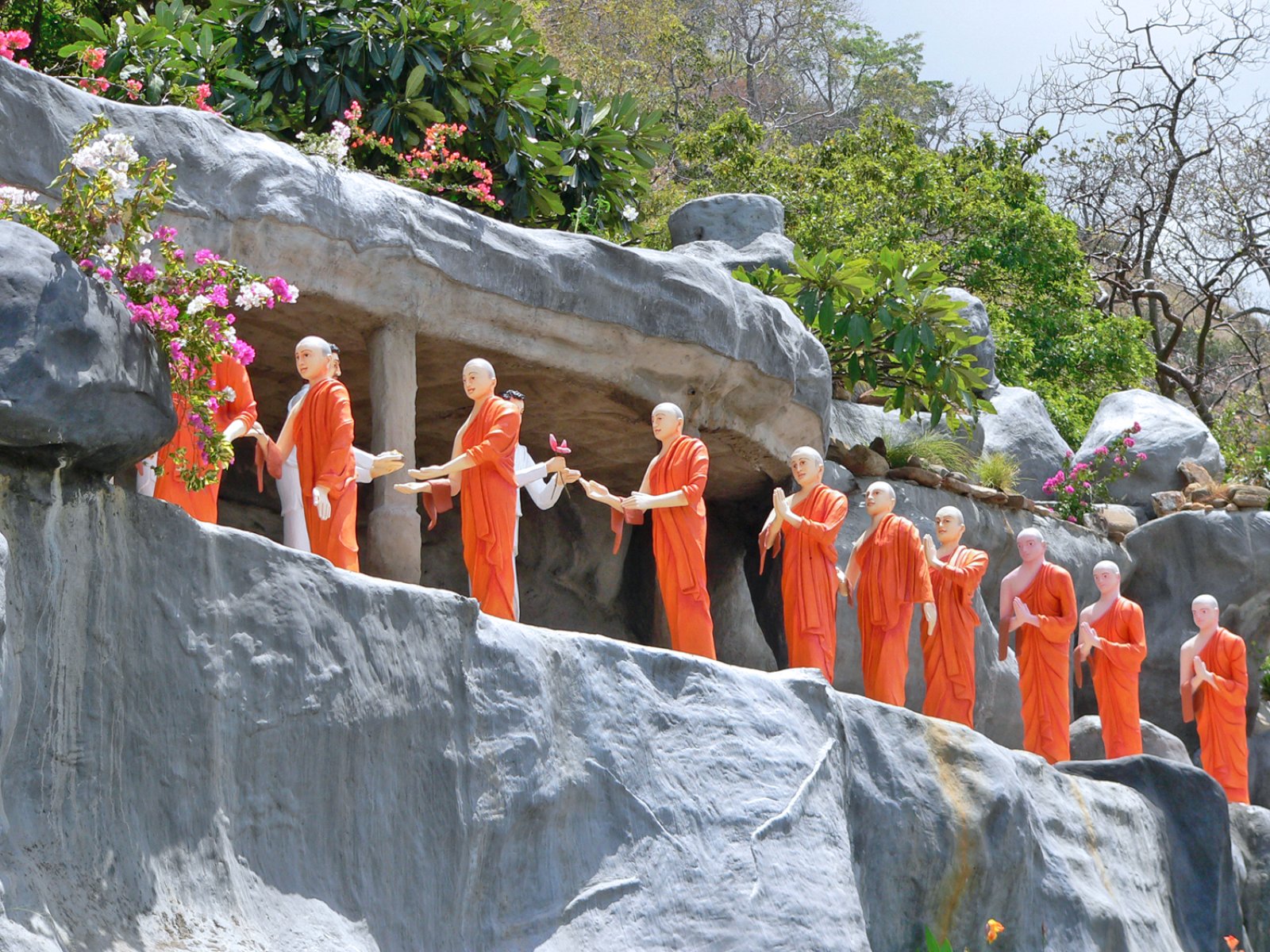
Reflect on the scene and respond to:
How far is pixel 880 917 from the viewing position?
8.52 meters

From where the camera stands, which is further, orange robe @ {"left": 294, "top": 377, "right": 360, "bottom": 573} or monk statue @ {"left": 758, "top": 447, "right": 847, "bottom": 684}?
monk statue @ {"left": 758, "top": 447, "right": 847, "bottom": 684}

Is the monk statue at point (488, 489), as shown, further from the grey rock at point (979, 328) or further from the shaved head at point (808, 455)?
the grey rock at point (979, 328)

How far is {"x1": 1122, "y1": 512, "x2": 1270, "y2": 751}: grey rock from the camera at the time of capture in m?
15.8

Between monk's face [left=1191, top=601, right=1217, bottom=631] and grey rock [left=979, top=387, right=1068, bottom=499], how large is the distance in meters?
4.00

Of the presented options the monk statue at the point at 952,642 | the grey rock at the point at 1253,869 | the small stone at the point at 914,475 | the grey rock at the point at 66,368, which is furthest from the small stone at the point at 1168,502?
the grey rock at the point at 66,368

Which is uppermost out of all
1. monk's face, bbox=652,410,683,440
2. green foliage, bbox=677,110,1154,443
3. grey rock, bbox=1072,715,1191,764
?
green foliage, bbox=677,110,1154,443

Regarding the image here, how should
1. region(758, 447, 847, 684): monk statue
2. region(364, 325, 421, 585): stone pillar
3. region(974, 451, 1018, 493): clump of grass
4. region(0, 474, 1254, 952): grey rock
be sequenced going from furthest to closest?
region(974, 451, 1018, 493): clump of grass
region(758, 447, 847, 684): monk statue
region(364, 325, 421, 585): stone pillar
region(0, 474, 1254, 952): grey rock

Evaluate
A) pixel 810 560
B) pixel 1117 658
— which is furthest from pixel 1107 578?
pixel 810 560

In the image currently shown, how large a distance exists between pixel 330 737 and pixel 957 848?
3.90 m

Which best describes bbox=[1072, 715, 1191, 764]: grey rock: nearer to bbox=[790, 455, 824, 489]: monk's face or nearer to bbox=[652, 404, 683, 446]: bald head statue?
bbox=[790, 455, 824, 489]: monk's face

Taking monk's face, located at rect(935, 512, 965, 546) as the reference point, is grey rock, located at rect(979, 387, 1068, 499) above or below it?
above

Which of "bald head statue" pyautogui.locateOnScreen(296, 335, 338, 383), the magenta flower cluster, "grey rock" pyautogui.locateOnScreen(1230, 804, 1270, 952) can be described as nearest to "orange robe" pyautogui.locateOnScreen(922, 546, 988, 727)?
"grey rock" pyautogui.locateOnScreen(1230, 804, 1270, 952)

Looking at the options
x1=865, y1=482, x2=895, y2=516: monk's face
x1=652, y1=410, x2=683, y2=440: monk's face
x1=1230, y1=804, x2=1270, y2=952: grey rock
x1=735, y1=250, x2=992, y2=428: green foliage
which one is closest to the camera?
x1=652, y1=410, x2=683, y2=440: monk's face

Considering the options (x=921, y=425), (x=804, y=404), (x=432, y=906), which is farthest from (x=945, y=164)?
(x=432, y=906)
